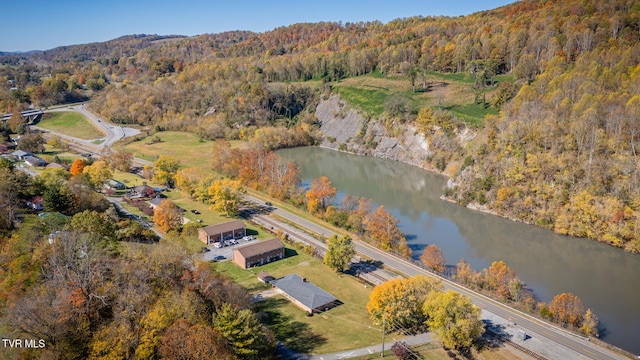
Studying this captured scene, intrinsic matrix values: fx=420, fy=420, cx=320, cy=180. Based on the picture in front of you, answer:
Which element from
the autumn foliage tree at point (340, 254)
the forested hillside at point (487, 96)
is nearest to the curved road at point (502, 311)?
the autumn foliage tree at point (340, 254)

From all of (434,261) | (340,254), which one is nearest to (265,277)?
(340,254)

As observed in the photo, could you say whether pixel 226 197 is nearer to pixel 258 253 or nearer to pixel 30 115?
pixel 258 253

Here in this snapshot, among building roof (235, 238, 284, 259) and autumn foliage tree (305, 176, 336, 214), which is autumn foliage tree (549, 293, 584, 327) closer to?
building roof (235, 238, 284, 259)

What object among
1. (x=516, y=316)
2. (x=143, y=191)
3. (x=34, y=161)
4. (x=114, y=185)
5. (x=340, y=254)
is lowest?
(x=516, y=316)

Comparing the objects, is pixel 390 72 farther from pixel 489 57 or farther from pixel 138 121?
pixel 138 121

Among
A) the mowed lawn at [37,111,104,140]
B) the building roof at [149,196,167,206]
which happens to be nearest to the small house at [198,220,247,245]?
the building roof at [149,196,167,206]

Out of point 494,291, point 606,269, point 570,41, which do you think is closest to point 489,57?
point 570,41
